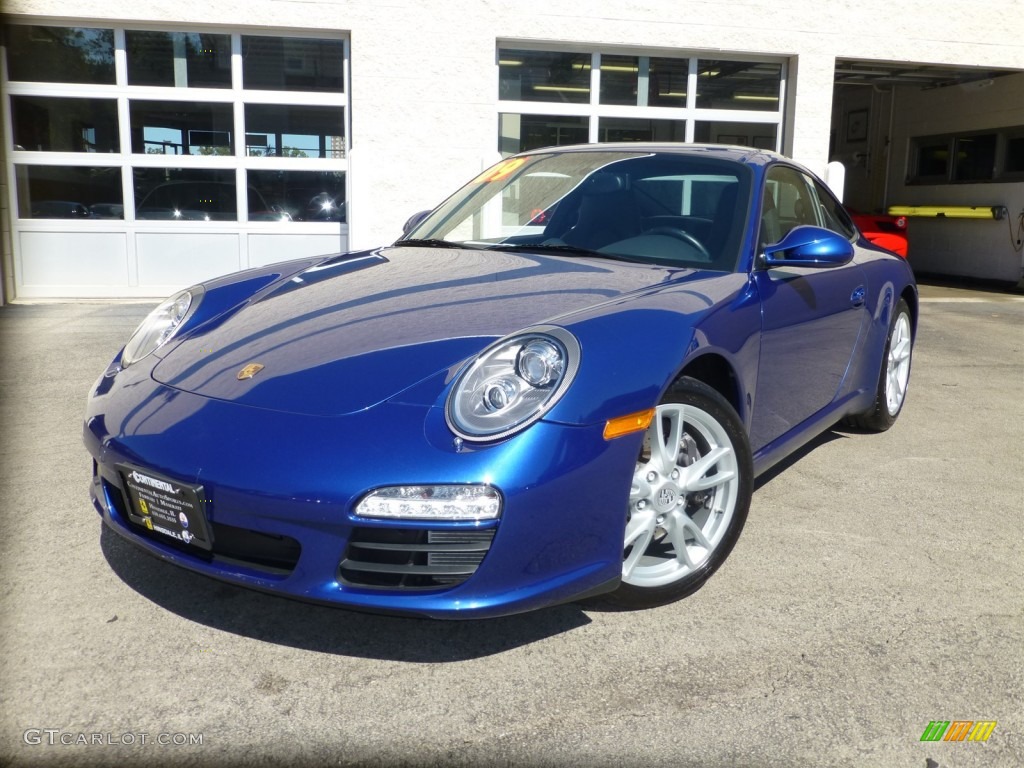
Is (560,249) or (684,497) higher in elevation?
(560,249)

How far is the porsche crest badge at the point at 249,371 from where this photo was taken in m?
2.49

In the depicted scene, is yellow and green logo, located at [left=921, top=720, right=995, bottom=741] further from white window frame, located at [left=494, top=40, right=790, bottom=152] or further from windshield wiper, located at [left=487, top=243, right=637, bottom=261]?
white window frame, located at [left=494, top=40, right=790, bottom=152]

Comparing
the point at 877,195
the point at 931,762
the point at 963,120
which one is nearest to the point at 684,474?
the point at 931,762

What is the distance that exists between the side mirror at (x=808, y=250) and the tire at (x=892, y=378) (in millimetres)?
1427

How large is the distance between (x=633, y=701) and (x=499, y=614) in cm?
37

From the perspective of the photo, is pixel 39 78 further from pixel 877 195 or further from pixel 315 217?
pixel 877 195

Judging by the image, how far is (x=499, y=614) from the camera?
2.15m

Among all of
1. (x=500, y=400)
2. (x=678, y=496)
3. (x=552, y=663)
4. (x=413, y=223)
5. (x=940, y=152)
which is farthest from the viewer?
(x=940, y=152)

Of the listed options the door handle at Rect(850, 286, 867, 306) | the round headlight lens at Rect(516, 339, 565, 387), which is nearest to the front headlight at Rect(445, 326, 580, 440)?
the round headlight lens at Rect(516, 339, 565, 387)

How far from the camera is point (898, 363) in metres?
4.79

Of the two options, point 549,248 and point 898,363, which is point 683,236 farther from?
point 898,363

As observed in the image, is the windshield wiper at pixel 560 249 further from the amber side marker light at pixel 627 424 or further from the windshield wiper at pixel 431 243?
the amber side marker light at pixel 627 424

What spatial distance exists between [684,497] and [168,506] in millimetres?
1374

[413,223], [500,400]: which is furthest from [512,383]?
[413,223]
